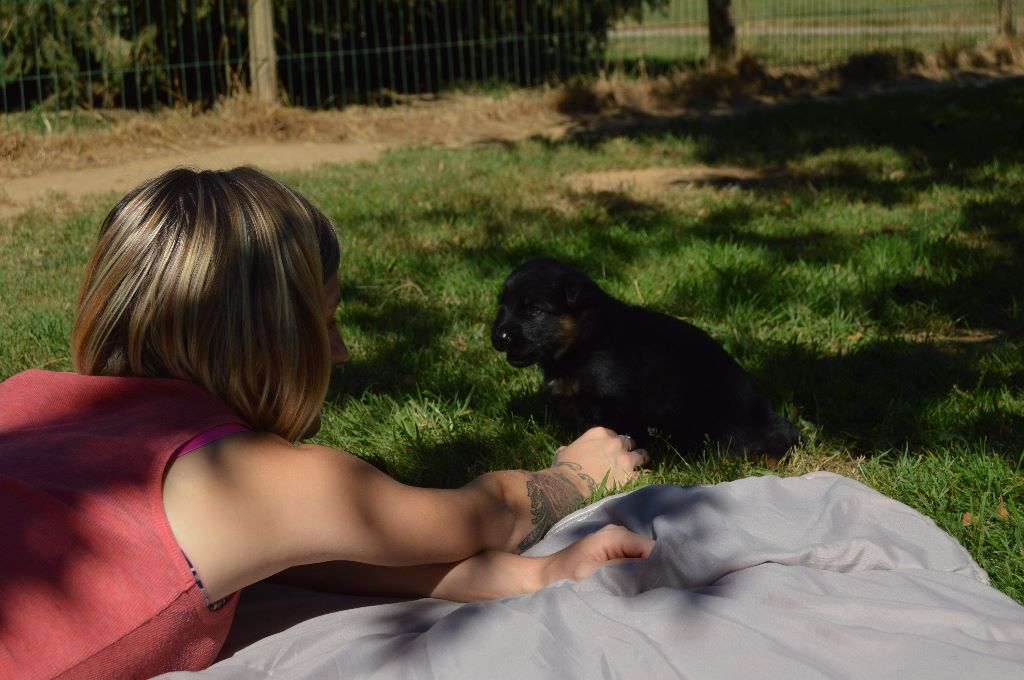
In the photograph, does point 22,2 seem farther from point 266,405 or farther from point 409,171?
point 266,405

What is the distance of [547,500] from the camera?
3137 millimetres

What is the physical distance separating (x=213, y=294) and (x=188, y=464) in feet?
1.20

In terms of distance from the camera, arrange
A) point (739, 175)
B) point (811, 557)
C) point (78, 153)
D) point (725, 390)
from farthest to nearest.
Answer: point (78, 153) → point (739, 175) → point (725, 390) → point (811, 557)

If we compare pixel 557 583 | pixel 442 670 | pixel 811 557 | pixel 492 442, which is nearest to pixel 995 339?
pixel 492 442

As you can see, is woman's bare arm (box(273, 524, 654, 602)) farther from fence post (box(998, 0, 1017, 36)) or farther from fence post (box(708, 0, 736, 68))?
fence post (box(998, 0, 1017, 36))

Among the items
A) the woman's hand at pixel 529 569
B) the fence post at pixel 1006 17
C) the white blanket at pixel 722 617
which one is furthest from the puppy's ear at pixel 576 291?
the fence post at pixel 1006 17

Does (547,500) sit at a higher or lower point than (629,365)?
lower

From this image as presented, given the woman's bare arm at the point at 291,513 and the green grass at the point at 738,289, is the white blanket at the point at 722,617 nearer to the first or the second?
the woman's bare arm at the point at 291,513

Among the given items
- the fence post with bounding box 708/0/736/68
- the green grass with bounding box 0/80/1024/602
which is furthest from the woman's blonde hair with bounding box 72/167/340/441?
the fence post with bounding box 708/0/736/68

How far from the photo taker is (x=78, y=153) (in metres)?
9.02

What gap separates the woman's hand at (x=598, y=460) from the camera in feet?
11.4

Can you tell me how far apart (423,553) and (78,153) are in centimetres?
759

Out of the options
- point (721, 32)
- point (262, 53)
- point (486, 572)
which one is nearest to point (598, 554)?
point (486, 572)

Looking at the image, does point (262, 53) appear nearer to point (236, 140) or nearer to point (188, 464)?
point (236, 140)
